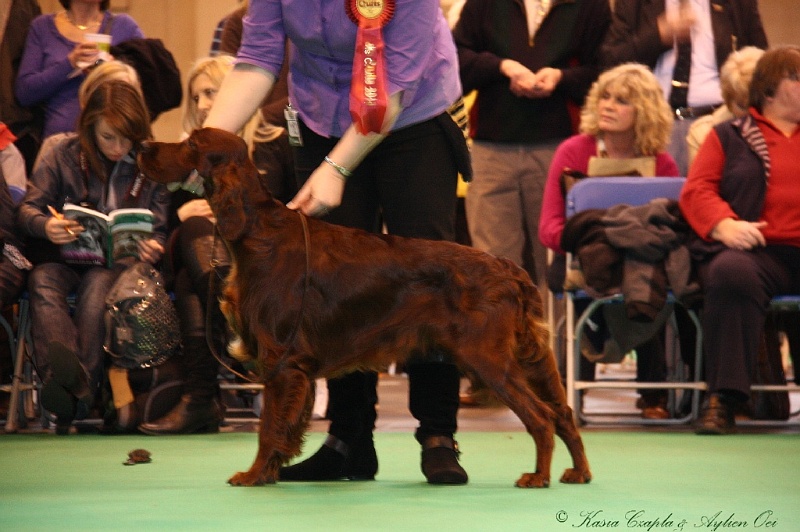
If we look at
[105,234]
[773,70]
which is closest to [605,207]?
[773,70]

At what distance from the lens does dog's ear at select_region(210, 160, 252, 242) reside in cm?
305

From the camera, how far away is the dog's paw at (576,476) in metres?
3.27

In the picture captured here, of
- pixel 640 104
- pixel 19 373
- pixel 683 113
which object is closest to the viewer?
pixel 19 373

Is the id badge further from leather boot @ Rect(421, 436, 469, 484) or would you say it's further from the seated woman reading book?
the seated woman reading book

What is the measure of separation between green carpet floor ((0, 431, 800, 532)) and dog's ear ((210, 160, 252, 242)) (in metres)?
A: 0.66

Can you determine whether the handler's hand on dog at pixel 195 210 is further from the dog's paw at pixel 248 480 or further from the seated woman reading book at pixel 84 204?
the dog's paw at pixel 248 480

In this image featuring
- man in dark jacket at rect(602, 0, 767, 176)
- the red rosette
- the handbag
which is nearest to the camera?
the red rosette

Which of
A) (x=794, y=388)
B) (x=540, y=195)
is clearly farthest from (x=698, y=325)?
(x=540, y=195)

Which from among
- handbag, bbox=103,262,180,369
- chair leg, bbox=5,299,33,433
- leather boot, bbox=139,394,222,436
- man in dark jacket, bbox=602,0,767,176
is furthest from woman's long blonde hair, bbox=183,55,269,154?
man in dark jacket, bbox=602,0,767,176

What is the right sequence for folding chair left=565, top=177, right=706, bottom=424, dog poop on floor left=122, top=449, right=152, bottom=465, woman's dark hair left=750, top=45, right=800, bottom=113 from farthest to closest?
folding chair left=565, top=177, right=706, bottom=424
woman's dark hair left=750, top=45, right=800, bottom=113
dog poop on floor left=122, top=449, right=152, bottom=465

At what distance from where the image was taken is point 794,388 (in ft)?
16.5

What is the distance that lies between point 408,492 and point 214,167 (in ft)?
3.16

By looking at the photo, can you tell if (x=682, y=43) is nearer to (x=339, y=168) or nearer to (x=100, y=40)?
(x=100, y=40)

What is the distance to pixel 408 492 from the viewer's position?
3.10 metres
